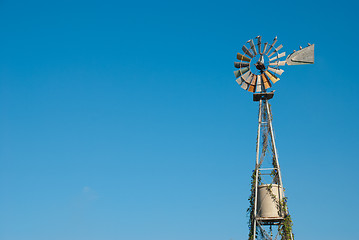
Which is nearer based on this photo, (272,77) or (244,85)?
Answer: (272,77)

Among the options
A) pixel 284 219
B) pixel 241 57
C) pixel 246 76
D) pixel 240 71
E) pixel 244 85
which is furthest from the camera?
pixel 241 57

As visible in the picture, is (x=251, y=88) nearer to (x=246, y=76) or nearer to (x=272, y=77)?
(x=246, y=76)

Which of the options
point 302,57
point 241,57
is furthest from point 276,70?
point 241,57

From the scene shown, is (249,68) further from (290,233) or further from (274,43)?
(290,233)

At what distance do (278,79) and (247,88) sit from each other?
2.79 metres

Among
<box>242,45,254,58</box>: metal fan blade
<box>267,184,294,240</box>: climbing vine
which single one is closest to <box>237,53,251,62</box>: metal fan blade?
<box>242,45,254,58</box>: metal fan blade

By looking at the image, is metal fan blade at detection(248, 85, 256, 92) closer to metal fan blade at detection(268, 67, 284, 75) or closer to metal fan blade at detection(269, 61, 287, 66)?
metal fan blade at detection(268, 67, 284, 75)

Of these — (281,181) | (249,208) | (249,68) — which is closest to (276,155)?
(281,181)

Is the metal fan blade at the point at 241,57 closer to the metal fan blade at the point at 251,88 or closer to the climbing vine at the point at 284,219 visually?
the metal fan blade at the point at 251,88

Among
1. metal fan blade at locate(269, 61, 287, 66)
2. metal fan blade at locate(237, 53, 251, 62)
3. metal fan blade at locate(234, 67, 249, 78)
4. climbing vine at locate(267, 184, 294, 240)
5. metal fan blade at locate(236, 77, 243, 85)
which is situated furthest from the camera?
metal fan blade at locate(237, 53, 251, 62)

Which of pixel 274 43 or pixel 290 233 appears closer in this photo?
pixel 290 233

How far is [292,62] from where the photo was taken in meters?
41.8

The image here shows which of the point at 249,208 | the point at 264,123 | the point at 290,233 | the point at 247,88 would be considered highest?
the point at 247,88

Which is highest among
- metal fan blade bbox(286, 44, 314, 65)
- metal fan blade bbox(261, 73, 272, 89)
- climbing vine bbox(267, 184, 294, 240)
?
metal fan blade bbox(286, 44, 314, 65)
